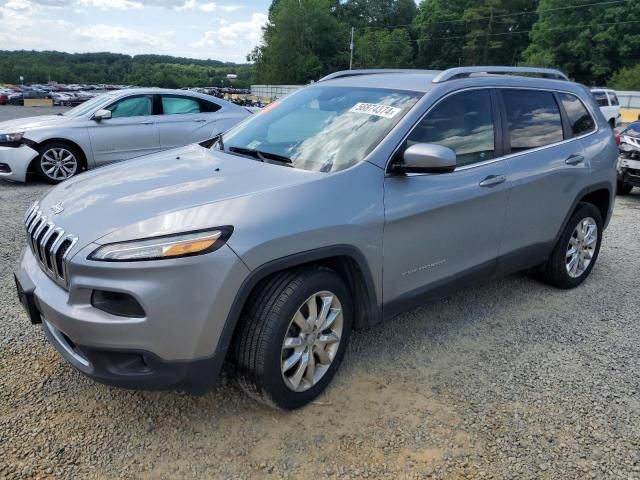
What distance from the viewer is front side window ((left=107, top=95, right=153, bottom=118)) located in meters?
8.45

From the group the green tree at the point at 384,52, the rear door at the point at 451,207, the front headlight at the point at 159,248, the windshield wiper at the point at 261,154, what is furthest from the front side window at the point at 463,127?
the green tree at the point at 384,52

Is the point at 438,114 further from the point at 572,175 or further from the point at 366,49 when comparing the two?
the point at 366,49

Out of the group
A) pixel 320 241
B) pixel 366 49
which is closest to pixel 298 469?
pixel 320 241

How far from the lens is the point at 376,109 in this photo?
3238mm

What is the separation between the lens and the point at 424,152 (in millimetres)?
2830

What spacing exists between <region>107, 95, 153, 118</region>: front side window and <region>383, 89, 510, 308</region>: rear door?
6.56 meters

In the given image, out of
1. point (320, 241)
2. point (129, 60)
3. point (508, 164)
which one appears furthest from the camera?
point (129, 60)

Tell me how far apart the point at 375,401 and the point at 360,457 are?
0.46 metres

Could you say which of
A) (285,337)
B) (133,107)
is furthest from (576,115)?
(133,107)

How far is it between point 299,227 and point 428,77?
160 cm

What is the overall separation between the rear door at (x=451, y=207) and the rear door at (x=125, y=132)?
20.8ft

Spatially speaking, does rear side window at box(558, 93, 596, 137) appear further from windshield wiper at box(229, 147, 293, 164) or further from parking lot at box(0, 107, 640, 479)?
windshield wiper at box(229, 147, 293, 164)

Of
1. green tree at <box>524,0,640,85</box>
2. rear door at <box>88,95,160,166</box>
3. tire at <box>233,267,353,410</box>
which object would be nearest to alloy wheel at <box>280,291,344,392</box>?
tire at <box>233,267,353,410</box>

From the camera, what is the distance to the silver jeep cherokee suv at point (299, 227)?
2.29 metres
